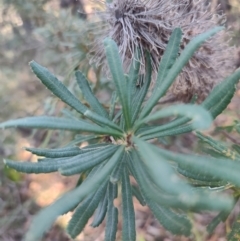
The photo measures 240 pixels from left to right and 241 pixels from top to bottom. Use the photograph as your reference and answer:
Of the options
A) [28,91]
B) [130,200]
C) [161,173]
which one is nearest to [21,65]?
[28,91]

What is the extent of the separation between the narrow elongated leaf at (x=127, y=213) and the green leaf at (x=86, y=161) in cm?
5

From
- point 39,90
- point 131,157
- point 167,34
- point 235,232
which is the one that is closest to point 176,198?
point 131,157

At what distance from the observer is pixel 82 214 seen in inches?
28.2

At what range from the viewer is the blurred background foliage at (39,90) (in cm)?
162

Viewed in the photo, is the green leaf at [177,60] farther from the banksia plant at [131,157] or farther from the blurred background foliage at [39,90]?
the blurred background foliage at [39,90]

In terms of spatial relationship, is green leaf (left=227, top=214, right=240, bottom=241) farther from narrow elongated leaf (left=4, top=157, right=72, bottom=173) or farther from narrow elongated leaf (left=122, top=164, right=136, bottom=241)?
narrow elongated leaf (left=4, top=157, right=72, bottom=173)

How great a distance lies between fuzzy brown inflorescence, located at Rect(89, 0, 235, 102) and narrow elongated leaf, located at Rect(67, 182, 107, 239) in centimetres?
33

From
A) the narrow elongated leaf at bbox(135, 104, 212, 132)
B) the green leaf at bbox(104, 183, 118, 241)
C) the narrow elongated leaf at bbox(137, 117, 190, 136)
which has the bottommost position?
the green leaf at bbox(104, 183, 118, 241)

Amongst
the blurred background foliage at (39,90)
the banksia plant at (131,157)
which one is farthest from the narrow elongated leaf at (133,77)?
the blurred background foliage at (39,90)

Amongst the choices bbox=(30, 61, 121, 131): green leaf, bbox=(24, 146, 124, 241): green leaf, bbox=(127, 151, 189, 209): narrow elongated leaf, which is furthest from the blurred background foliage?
bbox=(24, 146, 124, 241): green leaf

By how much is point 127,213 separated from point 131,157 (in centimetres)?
11

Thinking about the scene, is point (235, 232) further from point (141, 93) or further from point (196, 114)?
point (196, 114)

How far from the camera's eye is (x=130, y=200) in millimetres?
783

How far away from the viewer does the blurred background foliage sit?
162 centimetres
